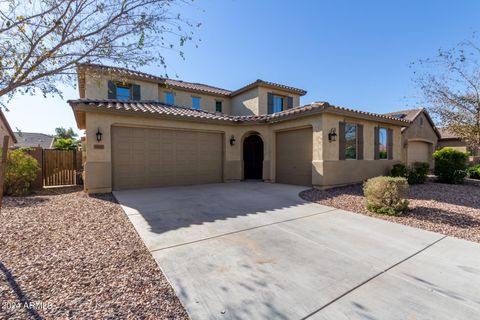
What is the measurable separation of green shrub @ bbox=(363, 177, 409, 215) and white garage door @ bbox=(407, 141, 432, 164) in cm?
1483

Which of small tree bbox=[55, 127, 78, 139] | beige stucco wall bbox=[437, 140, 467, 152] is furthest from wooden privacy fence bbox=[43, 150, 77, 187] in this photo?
small tree bbox=[55, 127, 78, 139]

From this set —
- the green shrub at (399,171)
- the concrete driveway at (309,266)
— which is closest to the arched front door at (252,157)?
the green shrub at (399,171)

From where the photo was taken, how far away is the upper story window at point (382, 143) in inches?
453

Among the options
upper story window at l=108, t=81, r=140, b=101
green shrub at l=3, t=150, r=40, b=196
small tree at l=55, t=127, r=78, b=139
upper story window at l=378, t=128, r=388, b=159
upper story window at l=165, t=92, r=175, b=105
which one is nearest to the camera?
green shrub at l=3, t=150, r=40, b=196

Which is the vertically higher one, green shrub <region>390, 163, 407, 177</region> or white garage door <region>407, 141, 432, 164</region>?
white garage door <region>407, 141, 432, 164</region>

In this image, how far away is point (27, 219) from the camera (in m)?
5.13

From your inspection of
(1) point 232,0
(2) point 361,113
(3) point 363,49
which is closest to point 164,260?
(1) point 232,0

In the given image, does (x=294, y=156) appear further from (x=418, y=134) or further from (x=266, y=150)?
(x=418, y=134)

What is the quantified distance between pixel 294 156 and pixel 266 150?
168 centimetres

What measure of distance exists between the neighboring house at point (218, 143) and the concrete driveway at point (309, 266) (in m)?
4.14

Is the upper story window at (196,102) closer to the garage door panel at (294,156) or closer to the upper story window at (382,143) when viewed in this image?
the garage door panel at (294,156)

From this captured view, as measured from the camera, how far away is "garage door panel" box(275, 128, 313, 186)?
10023 mm

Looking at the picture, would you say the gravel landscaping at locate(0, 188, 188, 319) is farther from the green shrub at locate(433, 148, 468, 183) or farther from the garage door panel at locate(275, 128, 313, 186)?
the green shrub at locate(433, 148, 468, 183)

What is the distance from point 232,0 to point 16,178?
10.1 metres
